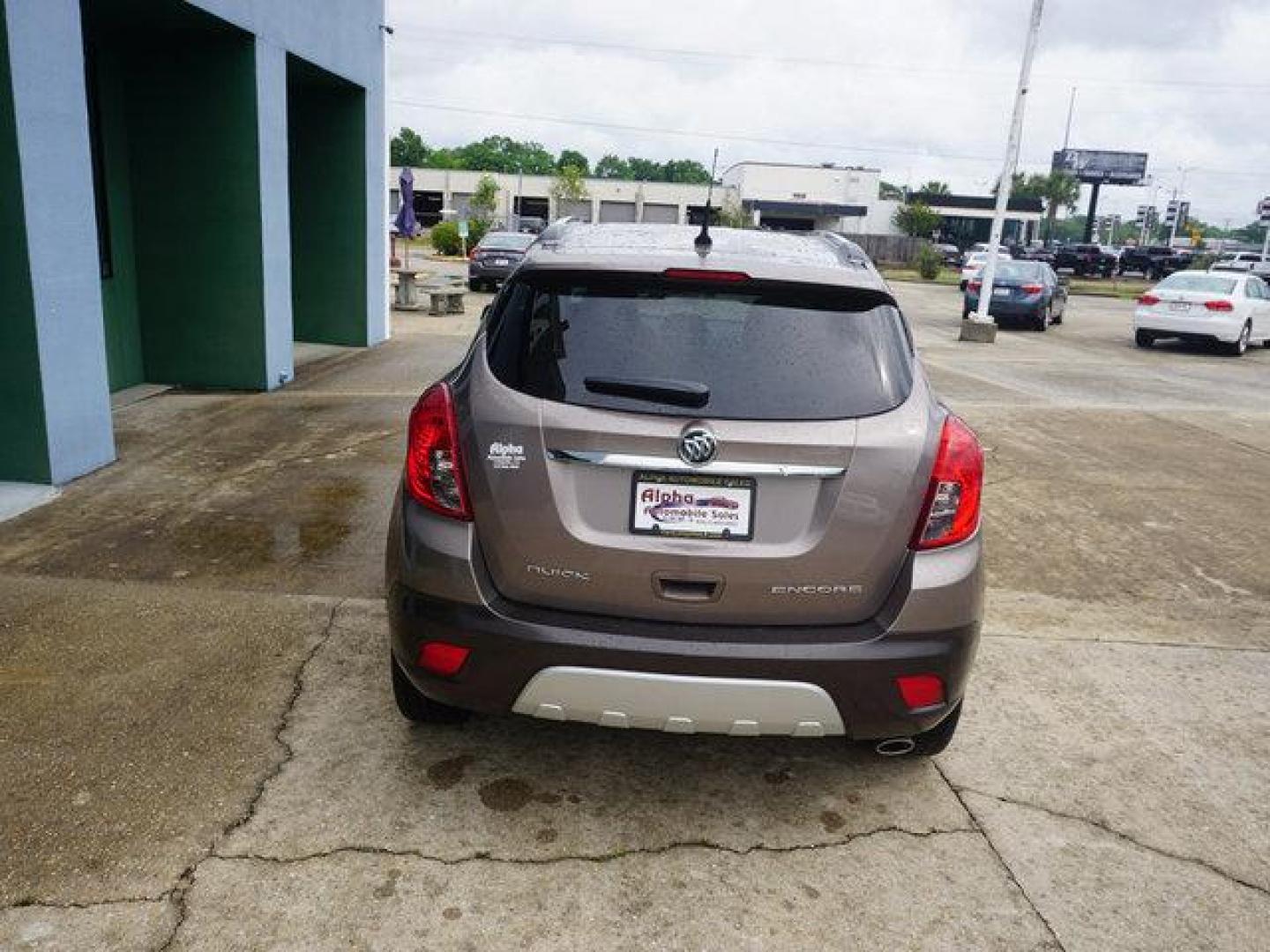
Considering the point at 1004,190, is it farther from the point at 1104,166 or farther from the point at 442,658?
the point at 1104,166

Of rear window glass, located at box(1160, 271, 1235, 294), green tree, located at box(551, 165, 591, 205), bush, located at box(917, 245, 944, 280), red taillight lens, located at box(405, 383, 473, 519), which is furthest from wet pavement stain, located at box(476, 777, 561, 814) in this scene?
green tree, located at box(551, 165, 591, 205)

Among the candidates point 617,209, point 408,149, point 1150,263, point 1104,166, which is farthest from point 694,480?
point 408,149

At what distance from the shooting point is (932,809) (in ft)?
10.7

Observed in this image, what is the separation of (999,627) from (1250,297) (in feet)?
55.6

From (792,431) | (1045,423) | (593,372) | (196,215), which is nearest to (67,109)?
(196,215)

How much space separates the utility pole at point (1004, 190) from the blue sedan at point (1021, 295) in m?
2.35

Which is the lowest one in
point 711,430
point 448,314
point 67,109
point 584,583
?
point 448,314

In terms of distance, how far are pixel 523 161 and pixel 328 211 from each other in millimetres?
132832

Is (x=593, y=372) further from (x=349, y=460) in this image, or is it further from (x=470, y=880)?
(x=349, y=460)

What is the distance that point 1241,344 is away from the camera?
18.1 metres

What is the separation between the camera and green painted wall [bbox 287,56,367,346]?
13047mm

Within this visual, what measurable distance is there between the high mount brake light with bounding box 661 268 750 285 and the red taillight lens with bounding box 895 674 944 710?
1276mm

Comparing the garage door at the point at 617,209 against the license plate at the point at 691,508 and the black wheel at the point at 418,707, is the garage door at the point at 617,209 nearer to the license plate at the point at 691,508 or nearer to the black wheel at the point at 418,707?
the black wheel at the point at 418,707

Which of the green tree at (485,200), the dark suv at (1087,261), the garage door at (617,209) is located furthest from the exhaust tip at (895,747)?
the garage door at (617,209)
